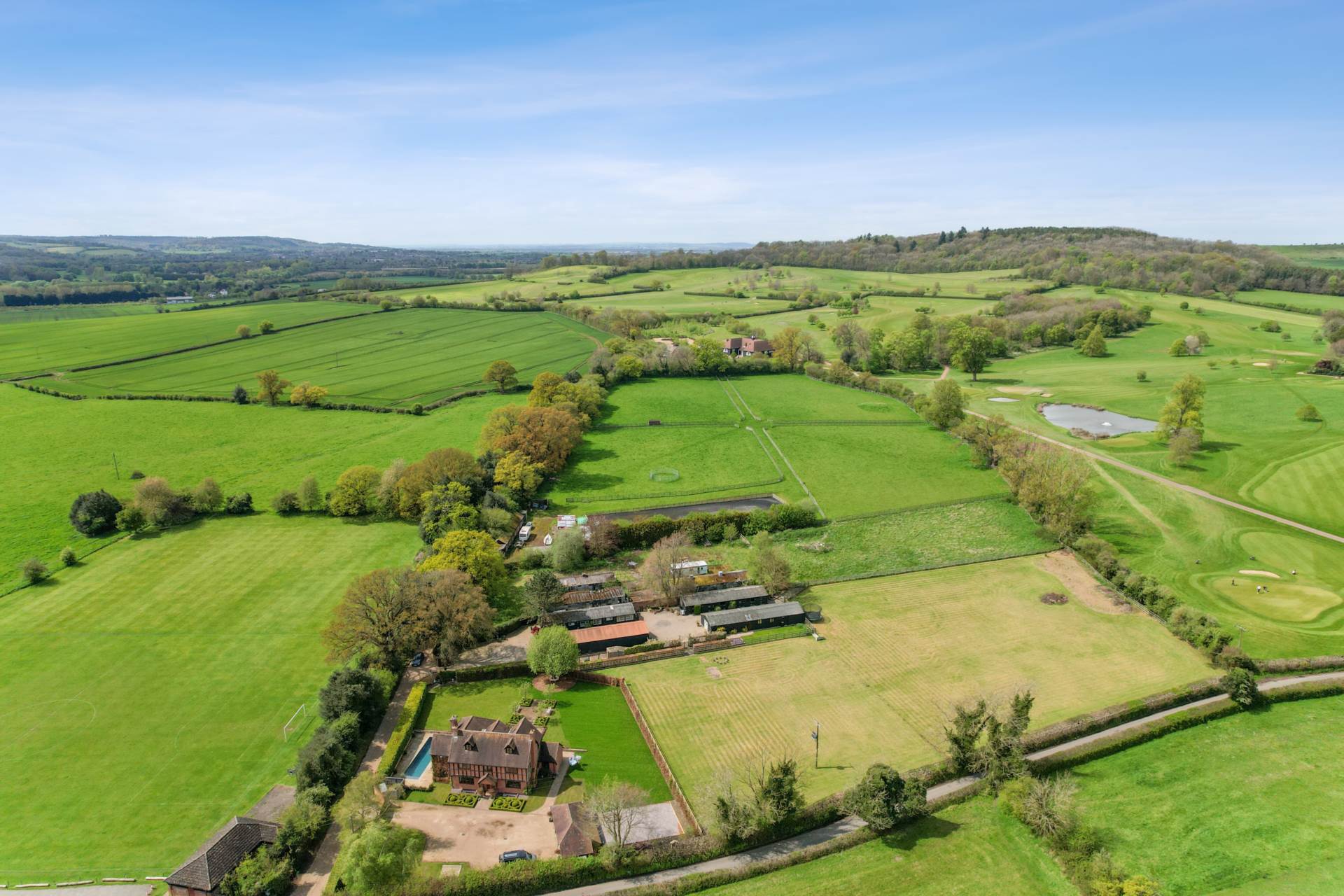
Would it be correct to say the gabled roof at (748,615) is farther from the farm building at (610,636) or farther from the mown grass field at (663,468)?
the mown grass field at (663,468)

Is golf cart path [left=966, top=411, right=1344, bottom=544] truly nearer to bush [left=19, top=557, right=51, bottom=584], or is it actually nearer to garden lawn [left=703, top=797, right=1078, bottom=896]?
garden lawn [left=703, top=797, right=1078, bottom=896]

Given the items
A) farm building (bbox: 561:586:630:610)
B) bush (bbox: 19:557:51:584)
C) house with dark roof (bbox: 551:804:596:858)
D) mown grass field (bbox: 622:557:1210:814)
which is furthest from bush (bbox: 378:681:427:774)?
bush (bbox: 19:557:51:584)

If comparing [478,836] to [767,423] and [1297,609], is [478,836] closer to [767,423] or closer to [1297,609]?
[1297,609]

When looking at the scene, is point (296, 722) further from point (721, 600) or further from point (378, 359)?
point (378, 359)

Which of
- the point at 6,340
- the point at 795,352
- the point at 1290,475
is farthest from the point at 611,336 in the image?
the point at 6,340

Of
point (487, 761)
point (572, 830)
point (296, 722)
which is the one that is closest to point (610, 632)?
point (487, 761)

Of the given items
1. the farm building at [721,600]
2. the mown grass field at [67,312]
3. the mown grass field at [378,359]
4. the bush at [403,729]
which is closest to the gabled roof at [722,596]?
the farm building at [721,600]
